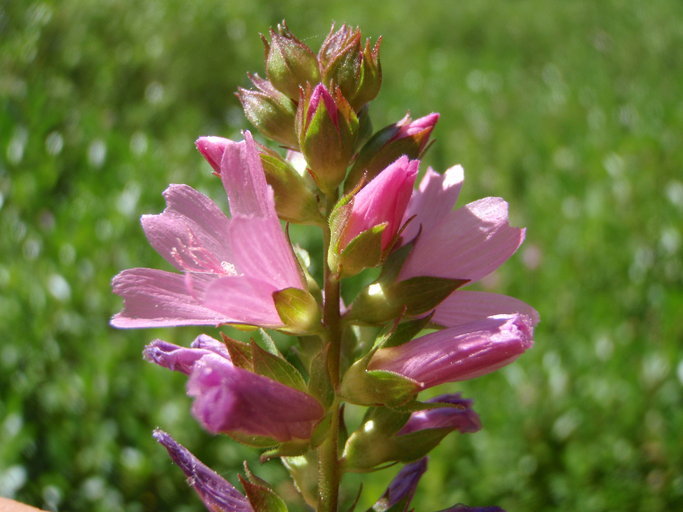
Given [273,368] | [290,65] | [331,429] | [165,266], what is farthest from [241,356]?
[165,266]

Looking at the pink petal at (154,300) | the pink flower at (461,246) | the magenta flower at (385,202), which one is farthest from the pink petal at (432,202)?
the pink petal at (154,300)

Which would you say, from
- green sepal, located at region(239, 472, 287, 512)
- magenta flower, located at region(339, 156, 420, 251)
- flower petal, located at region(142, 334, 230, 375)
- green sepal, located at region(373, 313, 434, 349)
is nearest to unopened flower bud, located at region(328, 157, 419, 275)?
magenta flower, located at region(339, 156, 420, 251)

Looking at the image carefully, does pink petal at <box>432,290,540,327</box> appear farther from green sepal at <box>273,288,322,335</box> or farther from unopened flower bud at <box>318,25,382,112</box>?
unopened flower bud at <box>318,25,382,112</box>

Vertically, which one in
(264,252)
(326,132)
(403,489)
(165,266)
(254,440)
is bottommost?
(165,266)

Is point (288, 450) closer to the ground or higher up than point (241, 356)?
closer to the ground

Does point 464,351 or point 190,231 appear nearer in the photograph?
point 464,351

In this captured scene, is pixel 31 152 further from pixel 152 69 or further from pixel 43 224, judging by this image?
pixel 152 69

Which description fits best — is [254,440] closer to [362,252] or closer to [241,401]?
[241,401]
